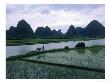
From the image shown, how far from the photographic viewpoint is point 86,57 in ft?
13.3

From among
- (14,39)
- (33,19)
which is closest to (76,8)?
(33,19)

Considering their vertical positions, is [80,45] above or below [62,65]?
above

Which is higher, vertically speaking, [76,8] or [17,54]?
[76,8]

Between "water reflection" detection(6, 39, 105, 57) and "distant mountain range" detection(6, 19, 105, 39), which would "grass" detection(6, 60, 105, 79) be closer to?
"water reflection" detection(6, 39, 105, 57)

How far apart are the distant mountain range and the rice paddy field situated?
167 millimetres

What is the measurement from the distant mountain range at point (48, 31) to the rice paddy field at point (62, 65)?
0.55 ft

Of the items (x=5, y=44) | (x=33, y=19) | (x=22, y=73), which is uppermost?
(x=33, y=19)

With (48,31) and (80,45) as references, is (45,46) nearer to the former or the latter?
(48,31)

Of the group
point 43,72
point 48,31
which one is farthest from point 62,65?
point 48,31

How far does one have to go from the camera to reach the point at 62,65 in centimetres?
404

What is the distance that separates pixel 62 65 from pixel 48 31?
0.38 m
